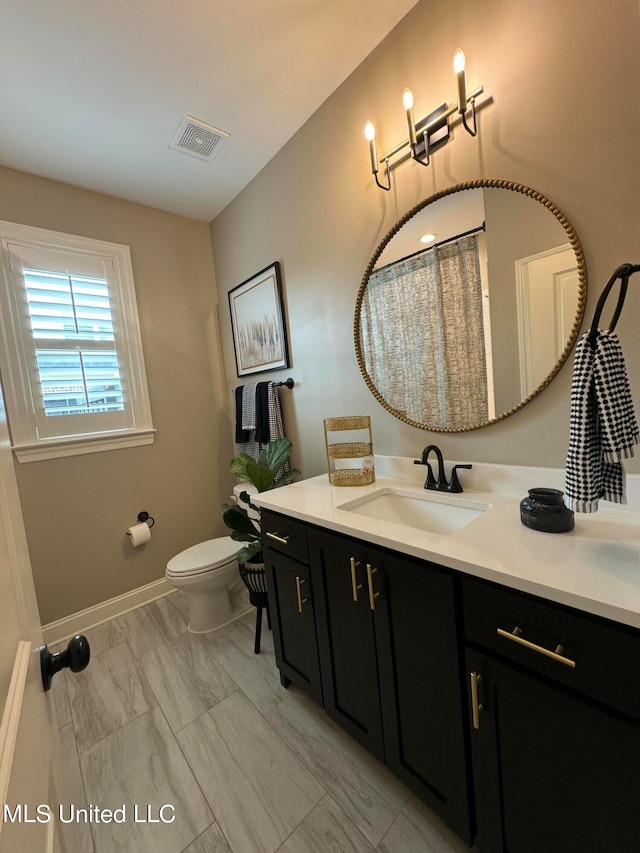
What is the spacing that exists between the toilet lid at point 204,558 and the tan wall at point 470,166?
70 cm

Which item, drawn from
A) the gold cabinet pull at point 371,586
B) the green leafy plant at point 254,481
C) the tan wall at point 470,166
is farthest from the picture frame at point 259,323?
the gold cabinet pull at point 371,586

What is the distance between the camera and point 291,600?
4.66 ft

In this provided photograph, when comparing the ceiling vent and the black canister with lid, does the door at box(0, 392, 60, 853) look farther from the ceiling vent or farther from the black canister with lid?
the ceiling vent

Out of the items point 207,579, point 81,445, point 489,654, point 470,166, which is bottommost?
point 207,579

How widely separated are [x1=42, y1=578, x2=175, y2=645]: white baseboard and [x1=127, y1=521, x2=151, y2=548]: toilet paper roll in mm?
344

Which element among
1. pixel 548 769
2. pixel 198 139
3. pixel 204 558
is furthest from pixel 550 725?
pixel 198 139

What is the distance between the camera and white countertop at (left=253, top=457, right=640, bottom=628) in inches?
26.5

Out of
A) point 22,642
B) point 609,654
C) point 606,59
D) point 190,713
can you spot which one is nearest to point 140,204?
point 606,59

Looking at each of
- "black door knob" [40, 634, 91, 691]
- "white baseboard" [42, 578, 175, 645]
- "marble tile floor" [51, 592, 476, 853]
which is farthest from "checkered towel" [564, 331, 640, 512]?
"white baseboard" [42, 578, 175, 645]

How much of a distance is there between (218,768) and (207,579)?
83 cm

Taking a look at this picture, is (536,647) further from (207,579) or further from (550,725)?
(207,579)

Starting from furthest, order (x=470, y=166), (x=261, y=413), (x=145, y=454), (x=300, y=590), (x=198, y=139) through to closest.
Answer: (x=145, y=454)
(x=261, y=413)
(x=198, y=139)
(x=300, y=590)
(x=470, y=166)

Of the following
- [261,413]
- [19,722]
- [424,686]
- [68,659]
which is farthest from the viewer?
[261,413]

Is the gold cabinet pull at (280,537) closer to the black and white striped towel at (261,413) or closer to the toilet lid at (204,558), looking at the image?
the toilet lid at (204,558)
